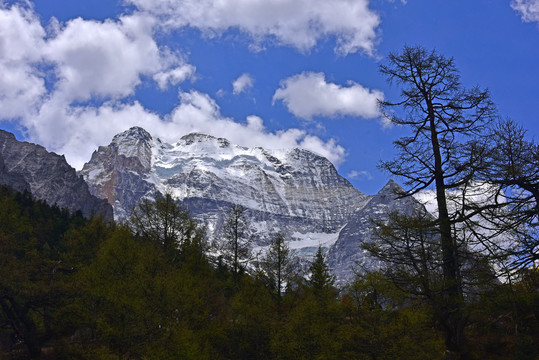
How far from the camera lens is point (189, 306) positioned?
71.1 feet

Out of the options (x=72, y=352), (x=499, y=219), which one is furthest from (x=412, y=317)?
(x=72, y=352)

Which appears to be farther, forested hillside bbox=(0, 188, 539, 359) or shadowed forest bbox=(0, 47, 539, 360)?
forested hillside bbox=(0, 188, 539, 359)

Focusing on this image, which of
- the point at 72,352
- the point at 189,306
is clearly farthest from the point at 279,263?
the point at 72,352

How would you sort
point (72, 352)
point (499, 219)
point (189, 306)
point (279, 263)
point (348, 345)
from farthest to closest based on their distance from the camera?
point (279, 263), point (72, 352), point (189, 306), point (348, 345), point (499, 219)

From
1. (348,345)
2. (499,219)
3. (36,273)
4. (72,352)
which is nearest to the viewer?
(499,219)

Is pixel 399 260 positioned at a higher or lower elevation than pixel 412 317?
higher

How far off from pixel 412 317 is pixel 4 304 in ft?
67.5

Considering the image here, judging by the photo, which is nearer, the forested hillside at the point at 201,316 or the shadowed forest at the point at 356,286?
the shadowed forest at the point at 356,286

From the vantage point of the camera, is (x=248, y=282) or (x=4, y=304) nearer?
(x=4, y=304)

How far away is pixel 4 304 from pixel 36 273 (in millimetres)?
3217

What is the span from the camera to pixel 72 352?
2333 centimetres

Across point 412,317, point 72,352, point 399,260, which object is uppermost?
point 399,260

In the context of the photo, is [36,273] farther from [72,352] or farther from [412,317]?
[412,317]

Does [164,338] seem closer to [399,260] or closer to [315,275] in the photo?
[399,260]
